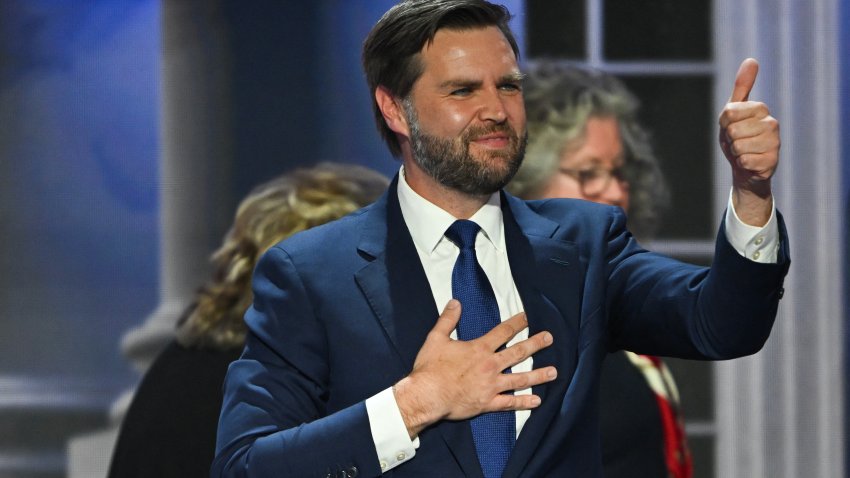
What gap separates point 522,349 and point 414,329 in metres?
0.14

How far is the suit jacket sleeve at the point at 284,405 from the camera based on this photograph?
1387 millimetres

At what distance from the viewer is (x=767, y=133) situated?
1289 millimetres

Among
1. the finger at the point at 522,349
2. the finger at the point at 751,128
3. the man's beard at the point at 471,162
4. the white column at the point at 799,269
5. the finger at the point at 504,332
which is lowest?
the white column at the point at 799,269

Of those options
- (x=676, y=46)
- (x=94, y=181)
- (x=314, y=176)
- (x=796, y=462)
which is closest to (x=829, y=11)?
(x=676, y=46)

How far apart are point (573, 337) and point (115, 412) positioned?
2.18 metres

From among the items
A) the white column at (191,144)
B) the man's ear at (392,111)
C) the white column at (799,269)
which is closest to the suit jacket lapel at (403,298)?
the man's ear at (392,111)

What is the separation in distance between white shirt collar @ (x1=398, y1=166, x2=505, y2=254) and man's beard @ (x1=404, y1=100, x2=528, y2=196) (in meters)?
0.05

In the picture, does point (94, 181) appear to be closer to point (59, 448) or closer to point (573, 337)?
point (59, 448)

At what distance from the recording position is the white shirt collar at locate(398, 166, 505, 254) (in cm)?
154

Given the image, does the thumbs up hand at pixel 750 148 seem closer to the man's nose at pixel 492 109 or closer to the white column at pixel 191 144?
the man's nose at pixel 492 109

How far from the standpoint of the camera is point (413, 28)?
5.02 ft

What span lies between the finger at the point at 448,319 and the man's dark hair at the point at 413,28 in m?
0.30

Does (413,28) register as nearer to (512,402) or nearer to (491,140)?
(491,140)

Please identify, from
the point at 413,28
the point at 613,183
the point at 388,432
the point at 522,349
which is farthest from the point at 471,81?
the point at 613,183
